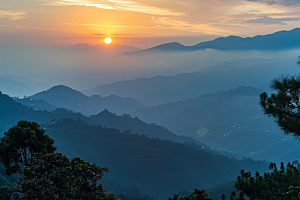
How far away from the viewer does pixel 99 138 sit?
150875 mm

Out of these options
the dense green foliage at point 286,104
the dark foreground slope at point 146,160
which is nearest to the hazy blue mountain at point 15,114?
the dark foreground slope at point 146,160

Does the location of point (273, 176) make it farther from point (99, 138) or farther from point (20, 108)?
point (20, 108)

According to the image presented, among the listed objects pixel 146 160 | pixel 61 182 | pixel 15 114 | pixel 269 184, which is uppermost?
pixel 15 114

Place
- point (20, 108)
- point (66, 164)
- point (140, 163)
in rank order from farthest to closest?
point (20, 108)
point (140, 163)
point (66, 164)

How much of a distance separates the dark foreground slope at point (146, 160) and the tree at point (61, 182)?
340 feet

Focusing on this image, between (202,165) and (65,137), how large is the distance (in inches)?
3041

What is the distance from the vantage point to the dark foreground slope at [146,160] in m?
122

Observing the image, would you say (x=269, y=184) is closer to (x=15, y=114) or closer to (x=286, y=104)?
(x=286, y=104)

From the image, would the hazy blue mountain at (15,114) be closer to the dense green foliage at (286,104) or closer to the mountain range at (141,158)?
the mountain range at (141,158)

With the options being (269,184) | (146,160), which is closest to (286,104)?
(269,184)

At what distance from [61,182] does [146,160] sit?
12362 centimetres

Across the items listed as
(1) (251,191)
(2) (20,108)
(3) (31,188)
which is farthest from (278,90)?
(2) (20,108)

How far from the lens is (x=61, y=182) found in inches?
546

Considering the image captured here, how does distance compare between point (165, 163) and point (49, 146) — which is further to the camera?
point (165, 163)
